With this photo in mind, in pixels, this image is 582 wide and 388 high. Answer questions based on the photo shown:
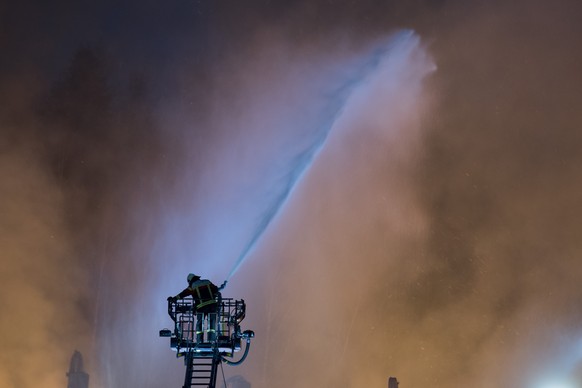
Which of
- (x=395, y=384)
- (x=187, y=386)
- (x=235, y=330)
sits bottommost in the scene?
(x=187, y=386)

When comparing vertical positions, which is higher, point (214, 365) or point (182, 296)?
point (182, 296)

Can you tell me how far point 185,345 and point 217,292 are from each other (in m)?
1.30

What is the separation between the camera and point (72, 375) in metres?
41.3

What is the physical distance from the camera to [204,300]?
50.4 feet

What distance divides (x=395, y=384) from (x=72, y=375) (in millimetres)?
18982

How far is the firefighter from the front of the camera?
15305 millimetres

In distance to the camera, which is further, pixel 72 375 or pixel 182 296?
pixel 72 375

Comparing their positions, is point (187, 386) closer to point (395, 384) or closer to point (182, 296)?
point (182, 296)

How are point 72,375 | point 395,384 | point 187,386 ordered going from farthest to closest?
point 395,384 → point 72,375 → point 187,386

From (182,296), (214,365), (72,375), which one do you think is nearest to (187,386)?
(214,365)

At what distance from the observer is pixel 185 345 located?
1539 centimetres

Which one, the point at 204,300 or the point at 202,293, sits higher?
the point at 202,293

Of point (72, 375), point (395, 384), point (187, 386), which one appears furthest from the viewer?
point (395, 384)

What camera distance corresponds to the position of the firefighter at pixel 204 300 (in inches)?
603
